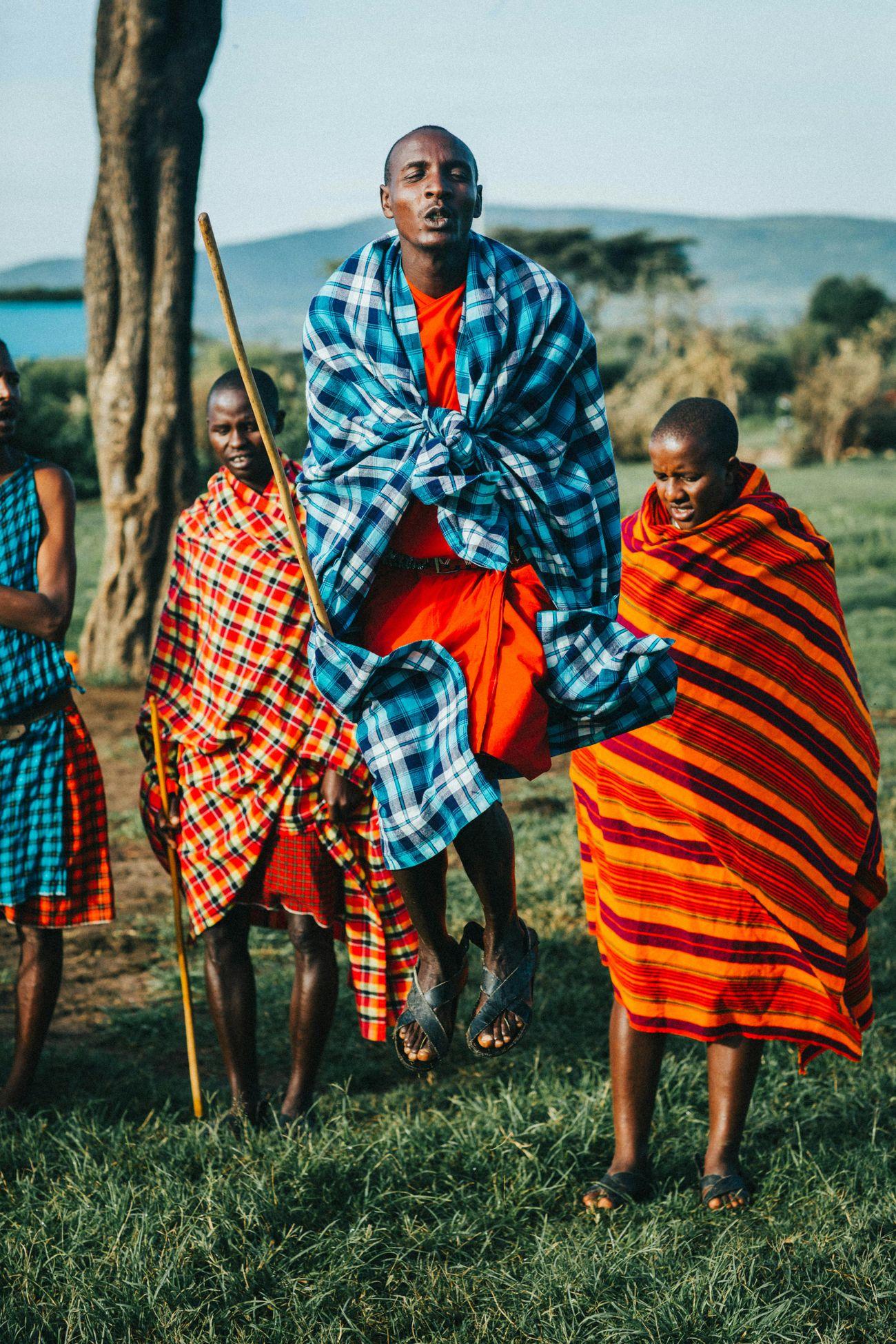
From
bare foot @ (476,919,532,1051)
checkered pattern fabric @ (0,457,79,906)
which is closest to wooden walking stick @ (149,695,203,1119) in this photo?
checkered pattern fabric @ (0,457,79,906)

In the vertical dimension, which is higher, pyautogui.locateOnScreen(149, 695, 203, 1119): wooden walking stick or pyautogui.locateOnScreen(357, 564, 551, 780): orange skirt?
pyautogui.locateOnScreen(357, 564, 551, 780): orange skirt

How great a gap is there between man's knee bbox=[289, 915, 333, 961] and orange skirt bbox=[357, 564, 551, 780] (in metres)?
1.83

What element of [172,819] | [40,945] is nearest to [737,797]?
[172,819]

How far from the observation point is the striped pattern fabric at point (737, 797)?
13.1 feet

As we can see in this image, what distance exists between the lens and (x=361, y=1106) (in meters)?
4.72

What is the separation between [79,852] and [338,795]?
1042mm

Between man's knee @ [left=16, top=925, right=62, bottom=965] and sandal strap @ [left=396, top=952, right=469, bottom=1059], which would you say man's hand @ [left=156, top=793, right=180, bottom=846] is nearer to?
man's knee @ [left=16, top=925, right=62, bottom=965]

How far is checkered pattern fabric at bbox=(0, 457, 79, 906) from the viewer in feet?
14.5

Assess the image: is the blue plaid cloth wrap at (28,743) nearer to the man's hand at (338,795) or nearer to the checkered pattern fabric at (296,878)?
the checkered pattern fabric at (296,878)

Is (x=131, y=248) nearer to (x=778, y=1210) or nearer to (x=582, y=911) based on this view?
(x=582, y=911)

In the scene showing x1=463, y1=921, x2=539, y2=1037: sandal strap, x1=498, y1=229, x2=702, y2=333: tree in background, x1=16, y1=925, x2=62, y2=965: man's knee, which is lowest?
x1=16, y1=925, x2=62, y2=965: man's knee

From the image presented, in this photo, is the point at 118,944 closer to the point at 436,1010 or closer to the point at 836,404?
the point at 436,1010

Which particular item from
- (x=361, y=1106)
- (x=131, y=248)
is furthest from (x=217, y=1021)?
(x=131, y=248)

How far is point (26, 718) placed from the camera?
4527mm
